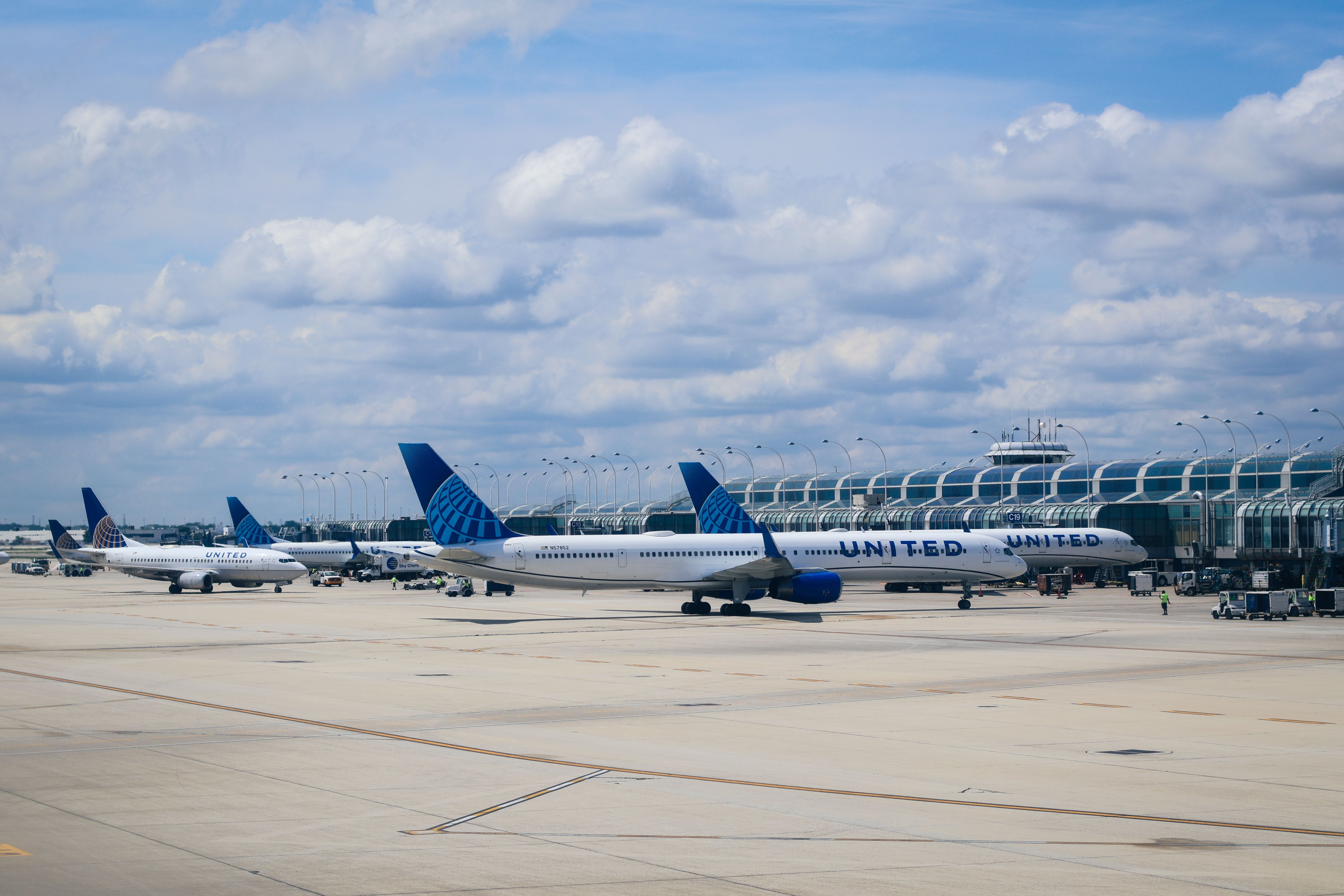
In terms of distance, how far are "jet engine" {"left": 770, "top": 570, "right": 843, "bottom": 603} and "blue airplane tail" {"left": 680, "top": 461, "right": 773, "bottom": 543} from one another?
24.6 meters

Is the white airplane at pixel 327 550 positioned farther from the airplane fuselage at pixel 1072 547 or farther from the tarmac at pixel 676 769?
the tarmac at pixel 676 769

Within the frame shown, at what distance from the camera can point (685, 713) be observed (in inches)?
1084

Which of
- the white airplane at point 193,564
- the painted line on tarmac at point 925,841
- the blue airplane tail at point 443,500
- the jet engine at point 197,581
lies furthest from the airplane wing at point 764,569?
the jet engine at point 197,581

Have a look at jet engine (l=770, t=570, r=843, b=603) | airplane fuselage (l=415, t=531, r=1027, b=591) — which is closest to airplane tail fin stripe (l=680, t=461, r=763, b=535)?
airplane fuselage (l=415, t=531, r=1027, b=591)

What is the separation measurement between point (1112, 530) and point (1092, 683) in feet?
229

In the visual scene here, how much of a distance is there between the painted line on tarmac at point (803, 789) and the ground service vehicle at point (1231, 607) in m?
48.7

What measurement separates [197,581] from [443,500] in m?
43.8

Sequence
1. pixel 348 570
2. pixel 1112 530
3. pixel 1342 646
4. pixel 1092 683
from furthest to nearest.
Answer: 1. pixel 348 570
2. pixel 1112 530
3. pixel 1342 646
4. pixel 1092 683

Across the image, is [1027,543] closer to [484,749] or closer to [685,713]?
[685,713]

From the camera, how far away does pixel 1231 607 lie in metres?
62.1

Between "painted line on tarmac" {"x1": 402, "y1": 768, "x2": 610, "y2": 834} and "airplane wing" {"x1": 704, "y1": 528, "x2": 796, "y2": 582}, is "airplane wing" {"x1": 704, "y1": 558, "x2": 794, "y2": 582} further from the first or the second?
"painted line on tarmac" {"x1": 402, "y1": 768, "x2": 610, "y2": 834}

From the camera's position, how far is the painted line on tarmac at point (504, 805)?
16.1 meters

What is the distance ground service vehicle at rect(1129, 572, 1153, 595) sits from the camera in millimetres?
85062

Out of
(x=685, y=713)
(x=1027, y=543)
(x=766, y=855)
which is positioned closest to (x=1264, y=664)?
(x=685, y=713)
